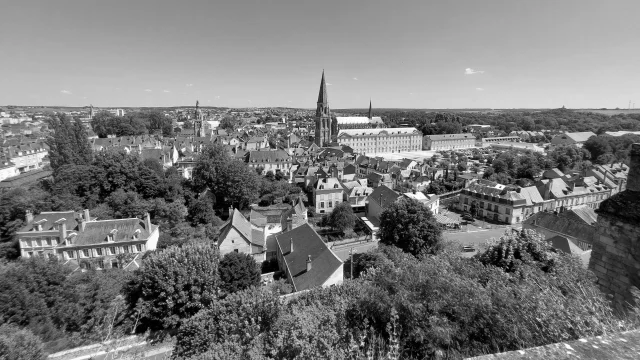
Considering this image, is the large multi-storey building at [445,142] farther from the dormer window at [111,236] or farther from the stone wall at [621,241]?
the stone wall at [621,241]

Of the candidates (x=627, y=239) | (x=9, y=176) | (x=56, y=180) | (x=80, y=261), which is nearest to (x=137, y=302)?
(x=80, y=261)

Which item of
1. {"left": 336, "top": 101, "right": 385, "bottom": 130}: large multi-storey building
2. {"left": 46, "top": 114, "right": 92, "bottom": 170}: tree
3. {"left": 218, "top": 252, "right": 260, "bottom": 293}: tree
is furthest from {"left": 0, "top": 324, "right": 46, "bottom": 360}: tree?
{"left": 336, "top": 101, "right": 385, "bottom": 130}: large multi-storey building

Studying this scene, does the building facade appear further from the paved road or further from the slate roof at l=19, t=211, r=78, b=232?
the slate roof at l=19, t=211, r=78, b=232

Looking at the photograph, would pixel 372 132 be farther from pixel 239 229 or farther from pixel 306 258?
pixel 306 258

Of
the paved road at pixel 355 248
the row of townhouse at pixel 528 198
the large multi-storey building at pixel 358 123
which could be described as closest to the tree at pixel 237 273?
the paved road at pixel 355 248

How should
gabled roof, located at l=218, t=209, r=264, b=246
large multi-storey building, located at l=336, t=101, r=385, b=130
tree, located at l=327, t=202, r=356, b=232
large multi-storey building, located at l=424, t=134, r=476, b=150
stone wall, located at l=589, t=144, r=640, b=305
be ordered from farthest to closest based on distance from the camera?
large multi-storey building, located at l=336, t=101, r=385, b=130 → large multi-storey building, located at l=424, t=134, r=476, b=150 → tree, located at l=327, t=202, r=356, b=232 → gabled roof, located at l=218, t=209, r=264, b=246 → stone wall, located at l=589, t=144, r=640, b=305

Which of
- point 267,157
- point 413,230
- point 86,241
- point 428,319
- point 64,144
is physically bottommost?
point 86,241

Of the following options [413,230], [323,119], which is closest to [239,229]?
[413,230]
